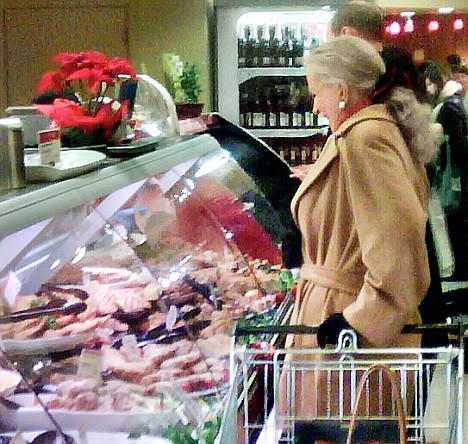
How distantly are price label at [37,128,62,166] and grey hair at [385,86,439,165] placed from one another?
3.08ft

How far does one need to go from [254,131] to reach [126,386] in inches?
162

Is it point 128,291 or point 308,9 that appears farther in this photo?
point 308,9

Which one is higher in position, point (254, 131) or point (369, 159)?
point (369, 159)

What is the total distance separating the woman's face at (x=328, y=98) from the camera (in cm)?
234

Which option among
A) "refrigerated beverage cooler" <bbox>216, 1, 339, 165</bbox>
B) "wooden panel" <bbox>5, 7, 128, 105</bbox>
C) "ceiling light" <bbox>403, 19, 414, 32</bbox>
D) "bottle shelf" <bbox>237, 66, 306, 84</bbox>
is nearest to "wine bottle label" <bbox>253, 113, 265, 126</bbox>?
"refrigerated beverage cooler" <bbox>216, 1, 339, 165</bbox>

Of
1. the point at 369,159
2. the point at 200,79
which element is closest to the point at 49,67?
the point at 200,79

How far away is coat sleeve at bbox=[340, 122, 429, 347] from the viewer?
2.07 metres

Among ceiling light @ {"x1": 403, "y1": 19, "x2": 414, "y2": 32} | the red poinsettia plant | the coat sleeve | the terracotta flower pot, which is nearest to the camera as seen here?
the coat sleeve

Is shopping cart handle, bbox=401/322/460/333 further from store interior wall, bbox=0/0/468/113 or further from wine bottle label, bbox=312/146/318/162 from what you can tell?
wine bottle label, bbox=312/146/318/162

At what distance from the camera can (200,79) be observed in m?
5.80

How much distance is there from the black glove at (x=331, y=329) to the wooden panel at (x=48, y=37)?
14.1ft

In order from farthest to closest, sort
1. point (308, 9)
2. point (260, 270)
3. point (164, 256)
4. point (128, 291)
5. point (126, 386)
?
1. point (308, 9)
2. point (260, 270)
3. point (164, 256)
4. point (128, 291)
5. point (126, 386)

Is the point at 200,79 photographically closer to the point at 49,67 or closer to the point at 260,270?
the point at 49,67

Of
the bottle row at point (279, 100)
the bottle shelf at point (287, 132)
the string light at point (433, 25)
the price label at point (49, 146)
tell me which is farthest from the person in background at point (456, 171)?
the string light at point (433, 25)
